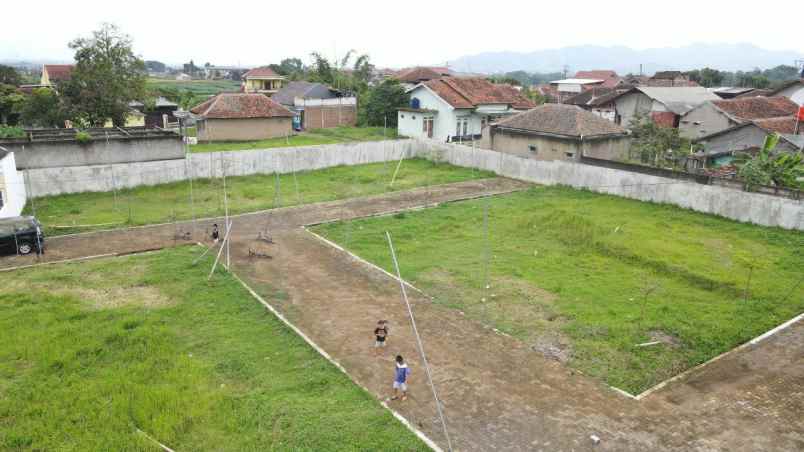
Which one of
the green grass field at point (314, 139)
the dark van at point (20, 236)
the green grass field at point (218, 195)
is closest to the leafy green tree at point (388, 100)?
the green grass field at point (314, 139)

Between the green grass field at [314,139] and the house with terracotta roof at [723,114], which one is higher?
the house with terracotta roof at [723,114]

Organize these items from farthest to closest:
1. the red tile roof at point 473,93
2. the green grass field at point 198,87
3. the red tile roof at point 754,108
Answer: the green grass field at point 198,87 < the red tile roof at point 473,93 < the red tile roof at point 754,108

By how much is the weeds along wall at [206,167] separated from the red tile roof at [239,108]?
1030 centimetres

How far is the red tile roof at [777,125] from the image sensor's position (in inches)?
1133

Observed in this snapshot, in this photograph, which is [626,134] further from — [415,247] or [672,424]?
[672,424]

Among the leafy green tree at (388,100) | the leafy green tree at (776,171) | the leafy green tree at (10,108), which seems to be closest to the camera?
the leafy green tree at (776,171)

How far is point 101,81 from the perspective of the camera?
111 feet

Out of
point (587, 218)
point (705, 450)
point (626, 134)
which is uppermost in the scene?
point (626, 134)

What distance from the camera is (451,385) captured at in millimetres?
10547

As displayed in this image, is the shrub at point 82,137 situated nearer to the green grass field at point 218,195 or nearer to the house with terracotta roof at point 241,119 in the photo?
the green grass field at point 218,195

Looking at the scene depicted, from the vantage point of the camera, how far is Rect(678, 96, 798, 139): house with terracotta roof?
35006mm

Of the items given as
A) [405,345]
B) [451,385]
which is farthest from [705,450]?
[405,345]

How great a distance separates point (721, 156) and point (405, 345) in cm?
2395

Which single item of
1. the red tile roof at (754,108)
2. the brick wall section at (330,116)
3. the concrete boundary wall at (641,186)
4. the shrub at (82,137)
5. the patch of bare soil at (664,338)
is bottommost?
the patch of bare soil at (664,338)
